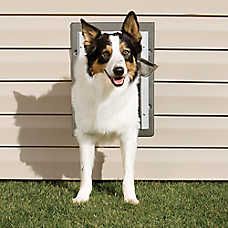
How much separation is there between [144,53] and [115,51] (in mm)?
584

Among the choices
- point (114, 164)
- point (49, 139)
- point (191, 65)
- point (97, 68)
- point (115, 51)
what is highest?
point (115, 51)

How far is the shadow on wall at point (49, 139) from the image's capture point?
3.53m

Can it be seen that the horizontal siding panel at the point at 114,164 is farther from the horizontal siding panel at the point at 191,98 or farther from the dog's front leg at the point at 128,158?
the dog's front leg at the point at 128,158

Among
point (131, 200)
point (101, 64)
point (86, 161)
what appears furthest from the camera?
point (86, 161)

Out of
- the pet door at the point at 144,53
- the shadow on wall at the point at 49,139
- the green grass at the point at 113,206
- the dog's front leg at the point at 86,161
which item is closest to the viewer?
the green grass at the point at 113,206

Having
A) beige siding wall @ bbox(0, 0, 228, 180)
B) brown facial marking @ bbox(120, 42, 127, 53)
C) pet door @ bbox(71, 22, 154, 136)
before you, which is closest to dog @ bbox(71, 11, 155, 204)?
brown facial marking @ bbox(120, 42, 127, 53)

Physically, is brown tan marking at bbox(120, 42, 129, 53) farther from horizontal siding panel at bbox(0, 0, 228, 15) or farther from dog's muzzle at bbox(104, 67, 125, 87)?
horizontal siding panel at bbox(0, 0, 228, 15)

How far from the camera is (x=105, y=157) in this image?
11.8 feet

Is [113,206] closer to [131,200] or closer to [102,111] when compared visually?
[131,200]

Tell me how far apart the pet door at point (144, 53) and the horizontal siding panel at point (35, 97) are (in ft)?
0.86

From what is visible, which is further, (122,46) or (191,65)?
(191,65)

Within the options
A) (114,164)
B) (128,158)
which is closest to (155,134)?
(114,164)

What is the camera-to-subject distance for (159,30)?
3436mm

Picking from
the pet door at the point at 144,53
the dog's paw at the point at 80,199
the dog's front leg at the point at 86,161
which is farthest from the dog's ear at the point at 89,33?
the dog's paw at the point at 80,199
